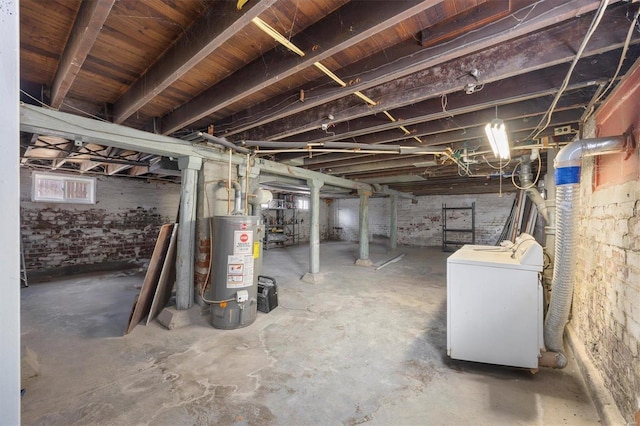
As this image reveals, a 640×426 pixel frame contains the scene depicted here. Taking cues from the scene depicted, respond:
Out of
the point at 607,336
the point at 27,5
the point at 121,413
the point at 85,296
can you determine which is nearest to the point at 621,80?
the point at 607,336

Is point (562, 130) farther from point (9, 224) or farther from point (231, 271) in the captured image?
point (9, 224)

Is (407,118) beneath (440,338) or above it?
above

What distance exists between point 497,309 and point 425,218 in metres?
8.11

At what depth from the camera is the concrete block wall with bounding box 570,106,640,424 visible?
1455 mm

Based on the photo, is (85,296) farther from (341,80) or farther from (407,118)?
(407,118)

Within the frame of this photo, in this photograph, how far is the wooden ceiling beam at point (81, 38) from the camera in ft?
4.03

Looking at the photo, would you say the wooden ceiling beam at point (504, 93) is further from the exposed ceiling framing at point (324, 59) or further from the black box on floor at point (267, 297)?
the black box on floor at point (267, 297)

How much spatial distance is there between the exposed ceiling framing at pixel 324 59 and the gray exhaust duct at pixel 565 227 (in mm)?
403

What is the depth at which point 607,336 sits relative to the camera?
1.79 metres

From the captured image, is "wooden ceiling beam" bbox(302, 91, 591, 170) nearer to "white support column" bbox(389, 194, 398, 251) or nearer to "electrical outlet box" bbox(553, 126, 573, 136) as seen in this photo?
"electrical outlet box" bbox(553, 126, 573, 136)

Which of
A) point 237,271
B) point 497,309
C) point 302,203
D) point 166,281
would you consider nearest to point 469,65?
Result: point 497,309

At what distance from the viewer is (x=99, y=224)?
5949 mm

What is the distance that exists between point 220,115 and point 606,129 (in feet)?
10.4

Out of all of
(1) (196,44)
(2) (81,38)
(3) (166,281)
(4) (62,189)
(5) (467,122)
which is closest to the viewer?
(2) (81,38)
